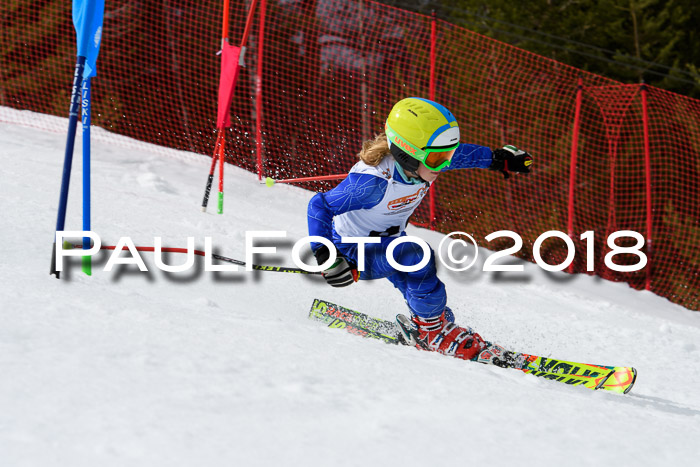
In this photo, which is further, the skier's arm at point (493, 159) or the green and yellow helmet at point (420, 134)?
the skier's arm at point (493, 159)

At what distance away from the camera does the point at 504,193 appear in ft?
42.5

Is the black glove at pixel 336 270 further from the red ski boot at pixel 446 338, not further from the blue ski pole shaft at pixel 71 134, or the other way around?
the blue ski pole shaft at pixel 71 134

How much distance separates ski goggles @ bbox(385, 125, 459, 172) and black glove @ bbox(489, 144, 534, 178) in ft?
2.18

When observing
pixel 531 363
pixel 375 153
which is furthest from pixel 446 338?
pixel 375 153

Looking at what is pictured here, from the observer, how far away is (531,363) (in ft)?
12.1

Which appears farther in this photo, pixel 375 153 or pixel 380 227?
pixel 380 227

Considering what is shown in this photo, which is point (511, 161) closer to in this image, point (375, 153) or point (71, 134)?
point (375, 153)

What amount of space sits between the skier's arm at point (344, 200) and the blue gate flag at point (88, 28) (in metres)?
1.20

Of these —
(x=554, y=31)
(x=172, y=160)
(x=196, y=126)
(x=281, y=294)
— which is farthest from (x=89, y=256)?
(x=554, y=31)

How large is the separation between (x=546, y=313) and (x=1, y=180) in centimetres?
451

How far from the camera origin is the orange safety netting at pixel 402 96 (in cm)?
1138

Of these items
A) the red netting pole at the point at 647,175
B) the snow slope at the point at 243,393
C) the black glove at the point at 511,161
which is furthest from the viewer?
the red netting pole at the point at 647,175

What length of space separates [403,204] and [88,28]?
1.69m

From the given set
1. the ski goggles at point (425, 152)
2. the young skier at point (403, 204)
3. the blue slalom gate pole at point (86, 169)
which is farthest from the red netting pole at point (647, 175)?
the blue slalom gate pole at point (86, 169)
